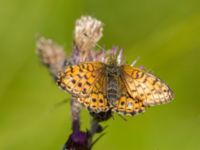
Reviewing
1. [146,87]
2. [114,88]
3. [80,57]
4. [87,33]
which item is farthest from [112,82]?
[87,33]

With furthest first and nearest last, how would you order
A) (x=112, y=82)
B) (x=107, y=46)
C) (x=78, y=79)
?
(x=107, y=46), (x=112, y=82), (x=78, y=79)

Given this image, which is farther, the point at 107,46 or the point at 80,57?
the point at 107,46

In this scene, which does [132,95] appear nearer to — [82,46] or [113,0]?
[82,46]

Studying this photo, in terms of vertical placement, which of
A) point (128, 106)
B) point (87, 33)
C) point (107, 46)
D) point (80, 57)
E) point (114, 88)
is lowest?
point (128, 106)

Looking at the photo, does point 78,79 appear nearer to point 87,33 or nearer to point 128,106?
point 128,106

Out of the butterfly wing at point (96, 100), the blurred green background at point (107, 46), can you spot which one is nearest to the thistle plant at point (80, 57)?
the butterfly wing at point (96, 100)

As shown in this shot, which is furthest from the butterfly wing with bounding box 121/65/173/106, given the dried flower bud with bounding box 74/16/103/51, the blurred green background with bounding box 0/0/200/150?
the blurred green background with bounding box 0/0/200/150

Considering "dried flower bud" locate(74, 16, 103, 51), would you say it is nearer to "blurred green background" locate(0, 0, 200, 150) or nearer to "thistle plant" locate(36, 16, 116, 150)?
"thistle plant" locate(36, 16, 116, 150)

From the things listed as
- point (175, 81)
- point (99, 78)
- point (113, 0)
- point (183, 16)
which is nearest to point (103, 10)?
point (113, 0)
